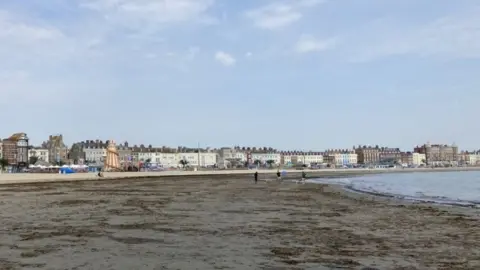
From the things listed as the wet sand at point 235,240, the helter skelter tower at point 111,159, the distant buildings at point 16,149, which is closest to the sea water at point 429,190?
the wet sand at point 235,240

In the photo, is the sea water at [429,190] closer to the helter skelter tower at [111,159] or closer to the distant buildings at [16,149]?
the helter skelter tower at [111,159]

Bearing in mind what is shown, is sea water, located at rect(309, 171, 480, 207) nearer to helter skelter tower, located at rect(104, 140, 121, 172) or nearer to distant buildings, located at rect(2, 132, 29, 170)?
helter skelter tower, located at rect(104, 140, 121, 172)

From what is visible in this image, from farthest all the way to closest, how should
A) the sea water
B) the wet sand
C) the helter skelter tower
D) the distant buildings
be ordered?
1. the distant buildings
2. the helter skelter tower
3. the sea water
4. the wet sand

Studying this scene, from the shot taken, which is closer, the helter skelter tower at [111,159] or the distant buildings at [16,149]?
the helter skelter tower at [111,159]

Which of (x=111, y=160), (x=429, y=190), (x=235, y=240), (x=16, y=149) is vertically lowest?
(x=429, y=190)

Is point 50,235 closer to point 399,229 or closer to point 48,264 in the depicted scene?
point 48,264

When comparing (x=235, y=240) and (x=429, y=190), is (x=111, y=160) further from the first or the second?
(x=235, y=240)

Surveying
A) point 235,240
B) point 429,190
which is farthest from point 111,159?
point 235,240

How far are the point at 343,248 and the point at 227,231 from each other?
13.2ft

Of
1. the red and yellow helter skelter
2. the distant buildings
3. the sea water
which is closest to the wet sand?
the sea water

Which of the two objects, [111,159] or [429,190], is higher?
[111,159]

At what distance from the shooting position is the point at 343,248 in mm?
11492

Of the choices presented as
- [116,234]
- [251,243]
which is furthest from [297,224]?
[116,234]

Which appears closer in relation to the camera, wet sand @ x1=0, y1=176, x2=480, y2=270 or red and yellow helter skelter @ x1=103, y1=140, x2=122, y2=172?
wet sand @ x1=0, y1=176, x2=480, y2=270
